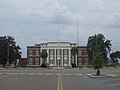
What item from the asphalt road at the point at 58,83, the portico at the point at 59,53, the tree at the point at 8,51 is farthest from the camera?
the portico at the point at 59,53

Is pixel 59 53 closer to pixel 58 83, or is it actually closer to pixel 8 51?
pixel 8 51

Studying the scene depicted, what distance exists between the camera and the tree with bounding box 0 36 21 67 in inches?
5167

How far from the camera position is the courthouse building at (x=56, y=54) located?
15538cm

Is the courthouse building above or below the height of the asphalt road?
above

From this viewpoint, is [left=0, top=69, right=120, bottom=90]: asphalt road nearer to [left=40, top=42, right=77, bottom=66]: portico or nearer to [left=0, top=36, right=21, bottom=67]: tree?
[left=0, top=36, right=21, bottom=67]: tree

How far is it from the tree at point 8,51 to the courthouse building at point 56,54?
12986 mm

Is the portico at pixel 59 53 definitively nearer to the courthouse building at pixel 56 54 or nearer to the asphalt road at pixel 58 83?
the courthouse building at pixel 56 54

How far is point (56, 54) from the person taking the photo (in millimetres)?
157000

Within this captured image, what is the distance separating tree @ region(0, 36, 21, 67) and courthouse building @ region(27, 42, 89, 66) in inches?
511

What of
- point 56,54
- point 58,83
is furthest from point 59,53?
point 58,83

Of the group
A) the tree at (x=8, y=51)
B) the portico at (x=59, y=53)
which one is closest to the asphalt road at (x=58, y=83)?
the tree at (x=8, y=51)

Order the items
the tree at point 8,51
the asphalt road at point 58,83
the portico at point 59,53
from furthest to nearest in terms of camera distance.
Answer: the portico at point 59,53
the tree at point 8,51
the asphalt road at point 58,83

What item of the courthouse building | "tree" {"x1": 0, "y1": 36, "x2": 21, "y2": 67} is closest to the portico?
the courthouse building

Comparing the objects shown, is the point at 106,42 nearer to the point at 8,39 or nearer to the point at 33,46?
the point at 33,46
